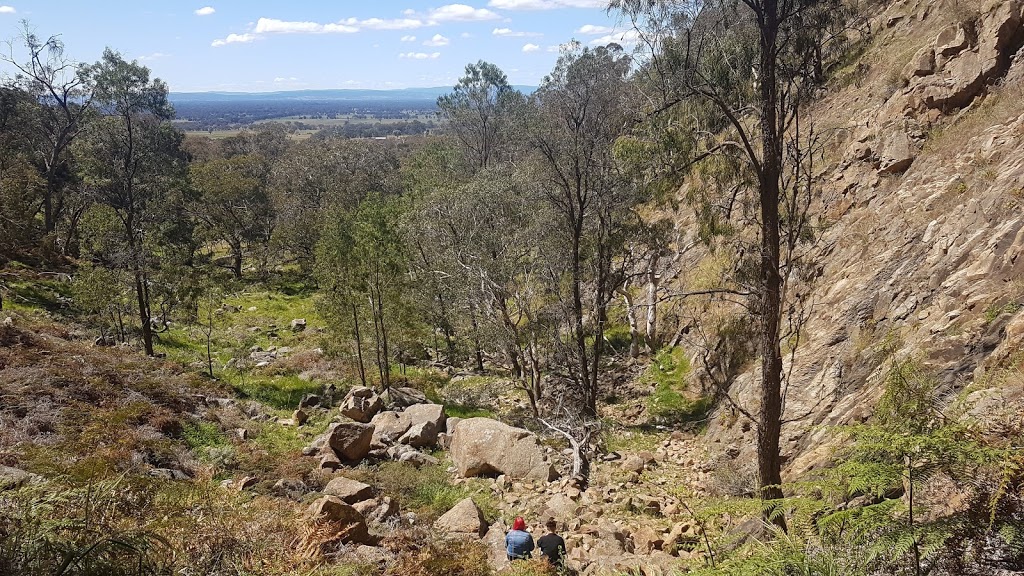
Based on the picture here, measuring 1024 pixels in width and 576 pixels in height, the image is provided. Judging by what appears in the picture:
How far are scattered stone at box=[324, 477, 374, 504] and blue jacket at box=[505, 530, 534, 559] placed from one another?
3274mm

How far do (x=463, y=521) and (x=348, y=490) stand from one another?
225 centimetres

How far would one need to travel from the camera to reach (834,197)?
15820 mm

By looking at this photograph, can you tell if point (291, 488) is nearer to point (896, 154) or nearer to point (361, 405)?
point (361, 405)

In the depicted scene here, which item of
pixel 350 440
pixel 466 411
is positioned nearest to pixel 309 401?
pixel 466 411

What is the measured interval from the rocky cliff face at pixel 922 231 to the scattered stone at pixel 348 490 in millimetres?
7753

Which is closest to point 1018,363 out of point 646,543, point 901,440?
point 901,440

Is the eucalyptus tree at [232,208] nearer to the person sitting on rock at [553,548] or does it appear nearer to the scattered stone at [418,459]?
the scattered stone at [418,459]

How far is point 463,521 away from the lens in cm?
985

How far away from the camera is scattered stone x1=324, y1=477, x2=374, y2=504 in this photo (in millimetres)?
10008

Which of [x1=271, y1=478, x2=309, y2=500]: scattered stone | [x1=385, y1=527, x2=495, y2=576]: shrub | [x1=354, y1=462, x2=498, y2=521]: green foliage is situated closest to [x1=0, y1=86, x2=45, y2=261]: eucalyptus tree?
[x1=271, y1=478, x2=309, y2=500]: scattered stone

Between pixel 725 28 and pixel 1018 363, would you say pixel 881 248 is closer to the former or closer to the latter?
pixel 1018 363

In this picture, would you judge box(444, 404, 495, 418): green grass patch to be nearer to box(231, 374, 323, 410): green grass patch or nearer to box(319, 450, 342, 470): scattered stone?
box(231, 374, 323, 410): green grass patch

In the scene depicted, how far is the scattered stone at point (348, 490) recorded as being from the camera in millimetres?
10008

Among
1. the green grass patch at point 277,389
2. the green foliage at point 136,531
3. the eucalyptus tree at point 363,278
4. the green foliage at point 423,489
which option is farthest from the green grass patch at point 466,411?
the green foliage at point 136,531
